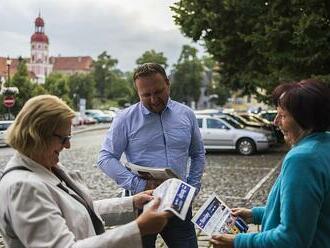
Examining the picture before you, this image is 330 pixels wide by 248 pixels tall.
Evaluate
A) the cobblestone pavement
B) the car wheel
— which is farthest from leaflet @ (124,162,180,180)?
the car wheel

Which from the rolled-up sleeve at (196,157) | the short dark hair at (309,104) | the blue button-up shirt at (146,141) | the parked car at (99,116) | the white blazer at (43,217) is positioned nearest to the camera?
the white blazer at (43,217)

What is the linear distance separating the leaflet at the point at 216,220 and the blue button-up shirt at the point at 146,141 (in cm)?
90

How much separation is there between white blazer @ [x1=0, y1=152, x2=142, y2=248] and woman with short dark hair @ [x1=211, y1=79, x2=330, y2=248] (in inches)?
24.7

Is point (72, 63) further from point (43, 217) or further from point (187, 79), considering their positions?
point (43, 217)

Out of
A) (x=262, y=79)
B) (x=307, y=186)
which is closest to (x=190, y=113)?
(x=307, y=186)

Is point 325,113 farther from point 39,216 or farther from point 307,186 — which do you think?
point 39,216

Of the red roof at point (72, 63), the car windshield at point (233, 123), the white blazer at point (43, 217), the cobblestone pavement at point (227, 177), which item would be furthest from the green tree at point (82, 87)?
the white blazer at point (43, 217)

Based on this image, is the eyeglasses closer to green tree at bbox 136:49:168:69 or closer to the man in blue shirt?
the man in blue shirt

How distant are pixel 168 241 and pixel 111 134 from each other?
834 millimetres

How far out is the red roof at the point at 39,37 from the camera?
432 feet

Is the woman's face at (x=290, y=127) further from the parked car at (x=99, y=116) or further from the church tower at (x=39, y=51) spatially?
the church tower at (x=39, y=51)

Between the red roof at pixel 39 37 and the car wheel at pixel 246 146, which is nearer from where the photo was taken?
the car wheel at pixel 246 146

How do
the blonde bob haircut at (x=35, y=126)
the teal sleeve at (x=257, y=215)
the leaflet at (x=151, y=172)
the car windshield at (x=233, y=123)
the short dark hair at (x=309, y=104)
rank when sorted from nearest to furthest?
the blonde bob haircut at (x=35, y=126) → the short dark hair at (x=309, y=104) → the teal sleeve at (x=257, y=215) → the leaflet at (x=151, y=172) → the car windshield at (x=233, y=123)

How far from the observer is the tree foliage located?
15.9m
